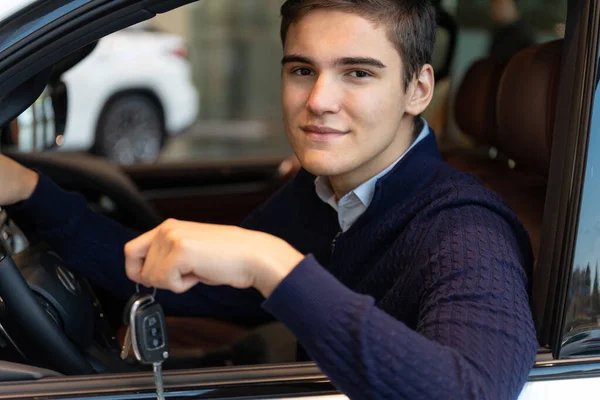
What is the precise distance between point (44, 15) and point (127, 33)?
18.6 ft

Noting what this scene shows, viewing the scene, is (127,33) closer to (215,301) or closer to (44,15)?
Result: (215,301)

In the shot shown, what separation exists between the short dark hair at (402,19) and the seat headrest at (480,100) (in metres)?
0.44

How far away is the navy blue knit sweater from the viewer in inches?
42.4

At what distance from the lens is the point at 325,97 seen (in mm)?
1451

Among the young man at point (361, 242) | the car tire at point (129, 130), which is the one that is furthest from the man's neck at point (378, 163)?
the car tire at point (129, 130)

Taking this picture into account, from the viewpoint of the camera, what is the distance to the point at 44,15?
115cm

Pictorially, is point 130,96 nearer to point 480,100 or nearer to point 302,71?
point 480,100

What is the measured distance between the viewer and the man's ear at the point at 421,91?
1.64 m

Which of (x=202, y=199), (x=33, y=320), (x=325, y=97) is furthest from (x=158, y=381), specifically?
(x=202, y=199)

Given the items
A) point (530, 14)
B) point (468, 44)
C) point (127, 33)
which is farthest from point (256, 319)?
point (127, 33)

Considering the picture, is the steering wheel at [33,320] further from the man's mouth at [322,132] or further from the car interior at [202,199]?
the man's mouth at [322,132]

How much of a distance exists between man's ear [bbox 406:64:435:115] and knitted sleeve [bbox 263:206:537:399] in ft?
1.49

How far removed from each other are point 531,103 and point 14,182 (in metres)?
1.11

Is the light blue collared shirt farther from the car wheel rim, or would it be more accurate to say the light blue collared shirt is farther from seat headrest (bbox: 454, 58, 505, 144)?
the car wheel rim
